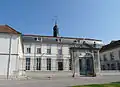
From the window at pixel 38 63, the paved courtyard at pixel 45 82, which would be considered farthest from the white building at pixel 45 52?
the paved courtyard at pixel 45 82

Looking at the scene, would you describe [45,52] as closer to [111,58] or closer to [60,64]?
[60,64]

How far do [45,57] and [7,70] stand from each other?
13.5 meters

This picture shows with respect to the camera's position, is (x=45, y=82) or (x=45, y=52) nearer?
(x=45, y=82)

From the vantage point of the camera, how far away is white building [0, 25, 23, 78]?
20.4 meters

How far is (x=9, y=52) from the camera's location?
69.0 feet

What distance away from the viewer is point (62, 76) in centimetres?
2289

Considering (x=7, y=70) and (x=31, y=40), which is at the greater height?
(x=31, y=40)

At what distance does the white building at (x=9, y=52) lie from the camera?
2039cm

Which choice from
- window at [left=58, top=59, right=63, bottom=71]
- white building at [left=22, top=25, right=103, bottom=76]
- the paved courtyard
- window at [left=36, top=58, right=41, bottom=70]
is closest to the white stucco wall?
the paved courtyard

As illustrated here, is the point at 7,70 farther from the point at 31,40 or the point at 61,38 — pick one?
the point at 61,38

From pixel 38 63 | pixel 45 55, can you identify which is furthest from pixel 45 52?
pixel 38 63

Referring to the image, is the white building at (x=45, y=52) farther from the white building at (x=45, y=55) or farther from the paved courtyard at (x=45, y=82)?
the paved courtyard at (x=45, y=82)

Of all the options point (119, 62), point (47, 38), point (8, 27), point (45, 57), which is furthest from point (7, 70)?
point (119, 62)

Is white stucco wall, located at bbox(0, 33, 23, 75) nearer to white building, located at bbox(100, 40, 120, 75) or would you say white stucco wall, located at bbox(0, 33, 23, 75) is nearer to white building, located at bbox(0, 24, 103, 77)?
white building, located at bbox(0, 24, 103, 77)
